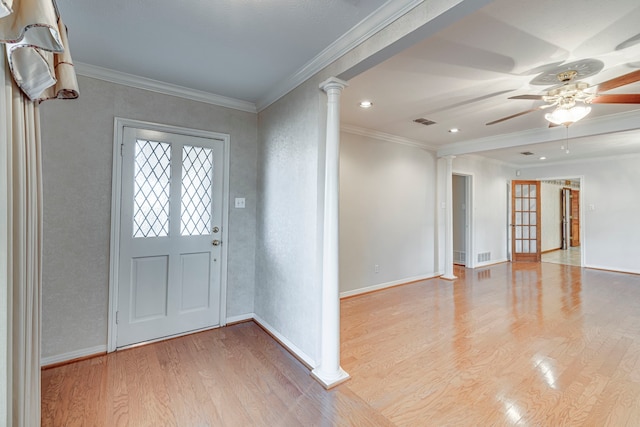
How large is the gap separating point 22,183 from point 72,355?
2.13 meters

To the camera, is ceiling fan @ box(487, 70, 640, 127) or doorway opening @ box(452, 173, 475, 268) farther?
doorway opening @ box(452, 173, 475, 268)

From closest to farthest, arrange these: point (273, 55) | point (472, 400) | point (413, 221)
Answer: point (472, 400), point (273, 55), point (413, 221)

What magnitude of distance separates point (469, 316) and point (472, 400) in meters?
1.72

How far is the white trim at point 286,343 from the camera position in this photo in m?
2.41

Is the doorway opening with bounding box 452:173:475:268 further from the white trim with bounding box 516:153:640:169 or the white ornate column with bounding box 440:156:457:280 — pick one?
the white trim with bounding box 516:153:640:169

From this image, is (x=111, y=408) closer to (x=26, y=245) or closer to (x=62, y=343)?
(x=62, y=343)

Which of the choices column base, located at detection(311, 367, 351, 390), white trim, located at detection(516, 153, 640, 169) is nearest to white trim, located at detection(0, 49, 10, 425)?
column base, located at detection(311, 367, 351, 390)

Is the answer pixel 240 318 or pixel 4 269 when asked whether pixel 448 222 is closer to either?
pixel 240 318

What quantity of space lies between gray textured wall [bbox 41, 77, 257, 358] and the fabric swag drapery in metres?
1.44

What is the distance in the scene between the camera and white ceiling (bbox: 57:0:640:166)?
1748 mm

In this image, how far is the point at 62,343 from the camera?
2398 millimetres

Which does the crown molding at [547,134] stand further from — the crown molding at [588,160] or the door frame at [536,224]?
the crown molding at [588,160]

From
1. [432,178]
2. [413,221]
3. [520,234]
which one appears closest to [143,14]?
[413,221]

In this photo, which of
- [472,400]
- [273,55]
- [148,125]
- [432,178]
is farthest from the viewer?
[432,178]
